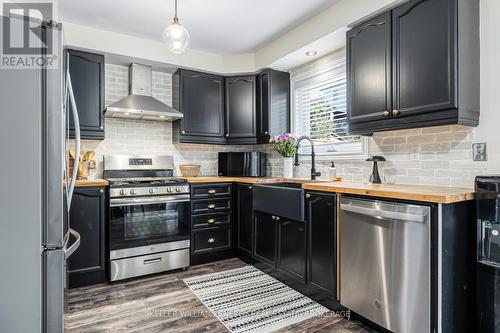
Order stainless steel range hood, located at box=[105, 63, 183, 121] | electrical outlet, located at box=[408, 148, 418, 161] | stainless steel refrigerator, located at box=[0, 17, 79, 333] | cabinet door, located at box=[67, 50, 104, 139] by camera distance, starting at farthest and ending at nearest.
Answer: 1. stainless steel range hood, located at box=[105, 63, 183, 121]
2. cabinet door, located at box=[67, 50, 104, 139]
3. electrical outlet, located at box=[408, 148, 418, 161]
4. stainless steel refrigerator, located at box=[0, 17, 79, 333]

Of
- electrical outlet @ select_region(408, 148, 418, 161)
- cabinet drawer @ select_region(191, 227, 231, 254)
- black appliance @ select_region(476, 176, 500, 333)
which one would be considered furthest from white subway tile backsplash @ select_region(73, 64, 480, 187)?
cabinet drawer @ select_region(191, 227, 231, 254)

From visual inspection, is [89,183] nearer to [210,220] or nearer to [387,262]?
[210,220]

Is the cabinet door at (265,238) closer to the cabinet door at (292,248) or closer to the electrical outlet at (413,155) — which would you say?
the cabinet door at (292,248)

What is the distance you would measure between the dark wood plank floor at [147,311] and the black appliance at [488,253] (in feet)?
2.38

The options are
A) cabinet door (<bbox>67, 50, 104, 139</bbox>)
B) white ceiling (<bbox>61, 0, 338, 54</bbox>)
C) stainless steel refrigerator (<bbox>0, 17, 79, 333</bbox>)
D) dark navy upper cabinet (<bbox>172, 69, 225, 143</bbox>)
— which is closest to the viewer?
stainless steel refrigerator (<bbox>0, 17, 79, 333</bbox>)

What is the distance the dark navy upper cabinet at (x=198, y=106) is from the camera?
12.3 feet

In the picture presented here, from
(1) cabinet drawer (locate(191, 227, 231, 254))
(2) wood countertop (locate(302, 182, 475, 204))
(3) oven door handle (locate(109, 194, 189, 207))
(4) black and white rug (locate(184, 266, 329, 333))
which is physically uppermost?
(2) wood countertop (locate(302, 182, 475, 204))

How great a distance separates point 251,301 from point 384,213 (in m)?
1.34

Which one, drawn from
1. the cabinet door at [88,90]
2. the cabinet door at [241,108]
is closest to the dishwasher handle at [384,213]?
the cabinet door at [241,108]

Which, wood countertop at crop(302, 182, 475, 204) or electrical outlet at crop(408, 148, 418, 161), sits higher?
electrical outlet at crop(408, 148, 418, 161)

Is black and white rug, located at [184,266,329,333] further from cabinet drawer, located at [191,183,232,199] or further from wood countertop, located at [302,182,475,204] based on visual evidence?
wood countertop, located at [302,182,475,204]

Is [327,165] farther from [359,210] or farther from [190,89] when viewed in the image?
[190,89]

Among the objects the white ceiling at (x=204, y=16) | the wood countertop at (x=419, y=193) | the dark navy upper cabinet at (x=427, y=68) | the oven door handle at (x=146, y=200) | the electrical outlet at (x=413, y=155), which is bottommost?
the oven door handle at (x=146, y=200)

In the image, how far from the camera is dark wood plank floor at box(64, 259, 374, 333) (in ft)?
6.84
